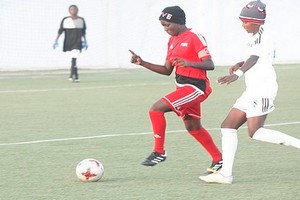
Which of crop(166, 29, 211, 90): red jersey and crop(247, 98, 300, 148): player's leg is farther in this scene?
crop(166, 29, 211, 90): red jersey

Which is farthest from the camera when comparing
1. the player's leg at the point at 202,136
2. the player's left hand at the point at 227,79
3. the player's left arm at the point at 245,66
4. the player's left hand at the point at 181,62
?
the player's leg at the point at 202,136

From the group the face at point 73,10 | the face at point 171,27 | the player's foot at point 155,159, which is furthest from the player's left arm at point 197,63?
the face at point 73,10

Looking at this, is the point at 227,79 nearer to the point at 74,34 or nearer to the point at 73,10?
the point at 73,10

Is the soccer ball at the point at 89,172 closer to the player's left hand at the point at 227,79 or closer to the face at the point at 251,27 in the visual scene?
the player's left hand at the point at 227,79

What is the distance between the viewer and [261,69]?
8.54m

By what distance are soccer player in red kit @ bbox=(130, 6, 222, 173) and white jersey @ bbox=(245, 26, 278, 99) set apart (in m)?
0.70

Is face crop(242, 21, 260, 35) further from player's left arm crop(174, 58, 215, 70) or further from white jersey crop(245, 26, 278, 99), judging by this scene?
player's left arm crop(174, 58, 215, 70)

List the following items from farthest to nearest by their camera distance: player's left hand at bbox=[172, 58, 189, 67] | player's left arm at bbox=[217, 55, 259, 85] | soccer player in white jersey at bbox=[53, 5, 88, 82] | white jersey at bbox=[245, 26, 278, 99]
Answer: soccer player in white jersey at bbox=[53, 5, 88, 82] < player's left hand at bbox=[172, 58, 189, 67] < white jersey at bbox=[245, 26, 278, 99] < player's left arm at bbox=[217, 55, 259, 85]

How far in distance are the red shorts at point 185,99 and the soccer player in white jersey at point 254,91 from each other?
1.96ft

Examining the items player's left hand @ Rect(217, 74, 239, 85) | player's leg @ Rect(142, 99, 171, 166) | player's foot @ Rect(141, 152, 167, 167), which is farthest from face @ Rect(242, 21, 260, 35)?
player's foot @ Rect(141, 152, 167, 167)

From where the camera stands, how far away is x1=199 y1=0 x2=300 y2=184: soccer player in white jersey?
849 cm

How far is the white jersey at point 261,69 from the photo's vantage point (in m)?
8.48

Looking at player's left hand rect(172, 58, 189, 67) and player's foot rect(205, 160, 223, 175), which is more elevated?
player's left hand rect(172, 58, 189, 67)

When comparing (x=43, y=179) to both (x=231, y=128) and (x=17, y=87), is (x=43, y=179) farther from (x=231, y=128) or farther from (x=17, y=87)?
(x=17, y=87)
